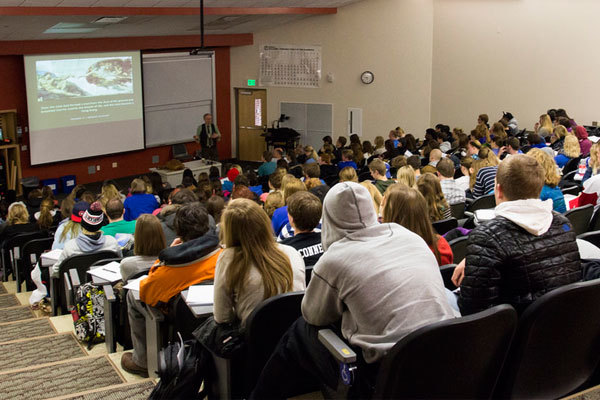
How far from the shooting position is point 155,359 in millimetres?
3576

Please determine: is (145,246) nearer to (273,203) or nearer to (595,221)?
(273,203)

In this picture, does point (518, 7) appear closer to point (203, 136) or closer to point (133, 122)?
point (203, 136)

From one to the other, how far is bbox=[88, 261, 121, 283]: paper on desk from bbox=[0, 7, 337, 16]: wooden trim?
565 cm

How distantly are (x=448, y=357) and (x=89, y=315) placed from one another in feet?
10.00

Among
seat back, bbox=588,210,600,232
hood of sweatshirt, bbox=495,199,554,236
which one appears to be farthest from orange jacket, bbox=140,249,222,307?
seat back, bbox=588,210,600,232

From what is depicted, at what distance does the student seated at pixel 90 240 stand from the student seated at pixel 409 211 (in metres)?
2.53

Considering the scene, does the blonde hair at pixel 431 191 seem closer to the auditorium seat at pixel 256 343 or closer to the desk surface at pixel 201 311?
the desk surface at pixel 201 311

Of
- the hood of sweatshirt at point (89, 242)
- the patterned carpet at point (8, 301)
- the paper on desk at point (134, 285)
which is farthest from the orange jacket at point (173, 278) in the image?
the patterned carpet at point (8, 301)

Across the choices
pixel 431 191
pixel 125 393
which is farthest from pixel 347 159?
pixel 125 393

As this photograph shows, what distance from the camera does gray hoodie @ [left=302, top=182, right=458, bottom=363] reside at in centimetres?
219

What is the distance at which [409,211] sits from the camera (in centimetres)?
324

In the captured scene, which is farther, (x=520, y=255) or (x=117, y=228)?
(x=117, y=228)

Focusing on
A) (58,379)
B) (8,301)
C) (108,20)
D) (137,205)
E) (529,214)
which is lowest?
(8,301)

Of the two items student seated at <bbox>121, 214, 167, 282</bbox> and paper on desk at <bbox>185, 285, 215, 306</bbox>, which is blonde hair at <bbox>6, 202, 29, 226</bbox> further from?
paper on desk at <bbox>185, 285, 215, 306</bbox>
